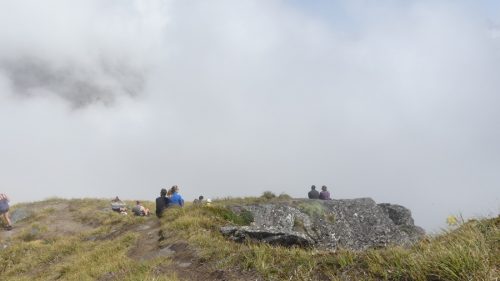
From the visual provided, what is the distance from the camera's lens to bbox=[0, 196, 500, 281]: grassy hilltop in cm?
682

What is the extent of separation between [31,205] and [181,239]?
81.8 ft

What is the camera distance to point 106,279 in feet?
38.7

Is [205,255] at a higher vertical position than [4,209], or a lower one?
lower

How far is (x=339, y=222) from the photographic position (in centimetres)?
2195

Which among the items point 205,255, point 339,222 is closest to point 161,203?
point 339,222

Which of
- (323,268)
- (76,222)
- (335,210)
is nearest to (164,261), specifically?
(323,268)

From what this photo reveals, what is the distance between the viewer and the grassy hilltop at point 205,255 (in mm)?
6820

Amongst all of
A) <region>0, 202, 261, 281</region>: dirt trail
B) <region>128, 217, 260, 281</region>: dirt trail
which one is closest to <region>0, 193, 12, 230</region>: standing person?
<region>0, 202, 261, 281</region>: dirt trail

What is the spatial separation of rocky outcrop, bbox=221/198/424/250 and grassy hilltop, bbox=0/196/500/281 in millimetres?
2182

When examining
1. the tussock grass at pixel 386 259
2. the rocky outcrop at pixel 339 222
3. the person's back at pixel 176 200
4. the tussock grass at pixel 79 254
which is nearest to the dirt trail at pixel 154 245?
the tussock grass at pixel 79 254

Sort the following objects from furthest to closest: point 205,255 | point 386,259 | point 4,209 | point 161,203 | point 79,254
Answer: point 4,209, point 161,203, point 79,254, point 205,255, point 386,259

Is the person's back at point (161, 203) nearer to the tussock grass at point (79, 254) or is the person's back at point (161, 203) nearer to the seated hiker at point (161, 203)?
the seated hiker at point (161, 203)

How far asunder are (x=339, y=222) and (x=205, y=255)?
11.8 metres

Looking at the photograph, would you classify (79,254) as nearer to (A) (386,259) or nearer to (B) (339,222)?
(B) (339,222)
